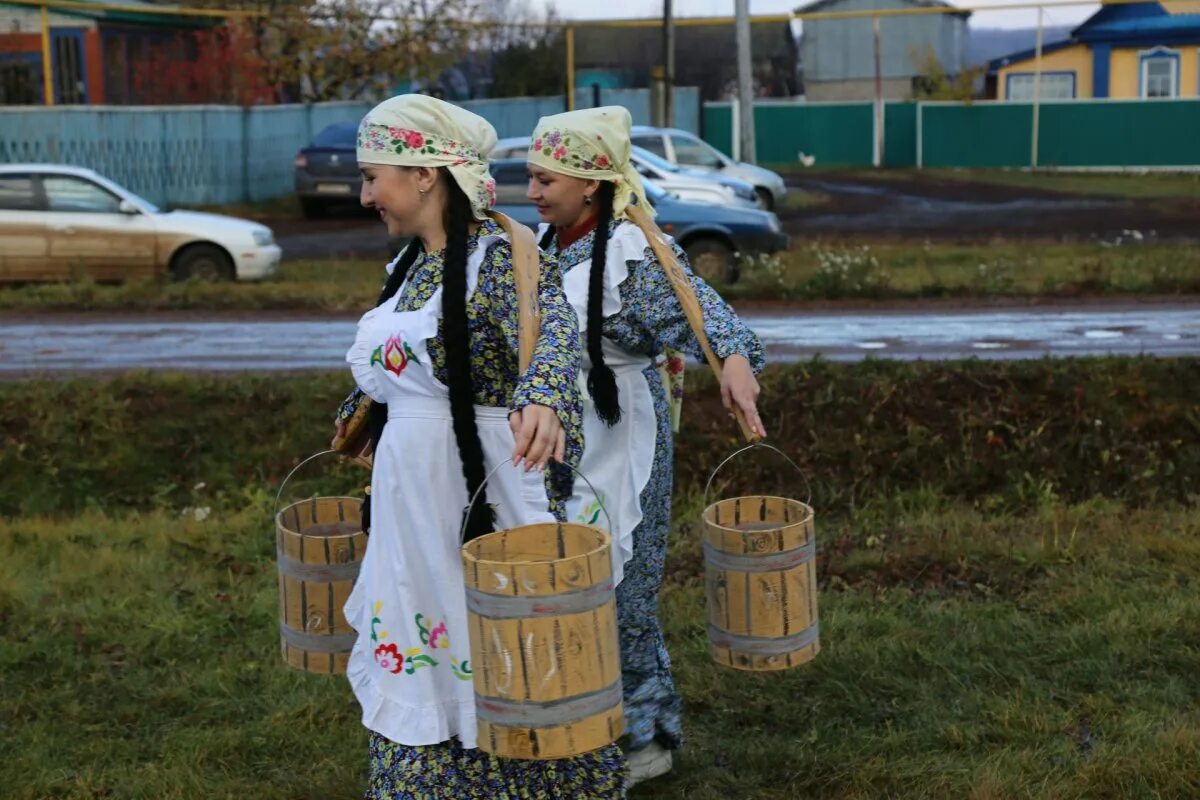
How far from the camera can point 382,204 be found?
350 centimetres

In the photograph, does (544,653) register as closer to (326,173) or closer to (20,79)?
(326,173)

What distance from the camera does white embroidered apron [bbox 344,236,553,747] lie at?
3451mm

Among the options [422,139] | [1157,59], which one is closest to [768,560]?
[422,139]

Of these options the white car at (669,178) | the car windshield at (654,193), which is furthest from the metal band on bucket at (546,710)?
the white car at (669,178)

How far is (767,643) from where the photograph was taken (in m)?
4.06

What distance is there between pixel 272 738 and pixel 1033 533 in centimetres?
350

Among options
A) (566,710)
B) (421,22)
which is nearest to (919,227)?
(421,22)

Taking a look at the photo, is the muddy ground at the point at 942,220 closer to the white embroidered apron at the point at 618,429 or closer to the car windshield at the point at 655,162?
the car windshield at the point at 655,162

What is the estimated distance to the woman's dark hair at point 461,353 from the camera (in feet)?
11.1

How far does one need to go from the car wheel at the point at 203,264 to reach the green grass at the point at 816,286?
1.36 feet

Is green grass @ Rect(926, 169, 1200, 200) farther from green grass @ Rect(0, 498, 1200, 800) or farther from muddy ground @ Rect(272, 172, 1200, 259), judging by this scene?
green grass @ Rect(0, 498, 1200, 800)

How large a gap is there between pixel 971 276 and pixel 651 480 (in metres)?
12.0

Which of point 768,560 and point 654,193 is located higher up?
point 654,193

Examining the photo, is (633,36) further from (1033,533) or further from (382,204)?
(382,204)
